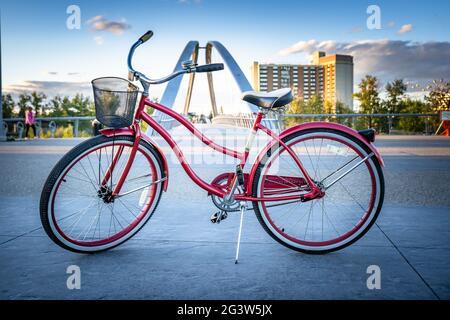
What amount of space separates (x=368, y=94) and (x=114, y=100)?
2166 inches

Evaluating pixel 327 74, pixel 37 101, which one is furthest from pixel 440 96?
pixel 37 101

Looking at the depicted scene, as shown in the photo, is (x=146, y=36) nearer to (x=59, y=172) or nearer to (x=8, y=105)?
(x=59, y=172)

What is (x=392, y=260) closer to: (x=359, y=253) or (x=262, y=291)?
(x=359, y=253)

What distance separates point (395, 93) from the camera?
49.1m

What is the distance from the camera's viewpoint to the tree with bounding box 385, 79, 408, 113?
48.8m

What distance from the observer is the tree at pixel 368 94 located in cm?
5335

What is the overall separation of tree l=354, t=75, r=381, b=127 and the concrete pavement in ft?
170

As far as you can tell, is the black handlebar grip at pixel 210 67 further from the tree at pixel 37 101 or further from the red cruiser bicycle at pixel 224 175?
the tree at pixel 37 101

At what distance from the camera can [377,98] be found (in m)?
55.0

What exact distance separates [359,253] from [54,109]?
7908 centimetres

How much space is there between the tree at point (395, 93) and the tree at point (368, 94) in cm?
317

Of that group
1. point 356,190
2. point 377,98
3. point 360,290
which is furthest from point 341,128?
point 377,98
